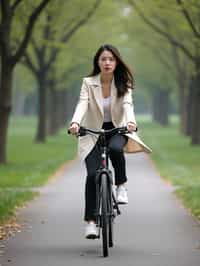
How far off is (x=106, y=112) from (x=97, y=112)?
0.38 feet

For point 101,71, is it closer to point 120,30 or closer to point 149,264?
point 149,264

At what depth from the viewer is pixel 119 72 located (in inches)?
364

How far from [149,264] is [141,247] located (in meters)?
1.21

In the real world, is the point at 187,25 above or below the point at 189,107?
above

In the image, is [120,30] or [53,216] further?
[120,30]

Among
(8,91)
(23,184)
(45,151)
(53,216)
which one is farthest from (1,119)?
(53,216)

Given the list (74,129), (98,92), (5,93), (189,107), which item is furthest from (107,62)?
(189,107)

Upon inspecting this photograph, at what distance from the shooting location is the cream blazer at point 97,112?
8984 mm

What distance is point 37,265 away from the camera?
822cm

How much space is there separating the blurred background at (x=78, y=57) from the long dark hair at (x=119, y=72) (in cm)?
623

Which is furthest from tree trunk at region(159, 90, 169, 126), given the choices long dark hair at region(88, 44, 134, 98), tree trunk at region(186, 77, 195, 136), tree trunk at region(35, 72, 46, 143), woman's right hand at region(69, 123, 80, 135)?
woman's right hand at region(69, 123, 80, 135)

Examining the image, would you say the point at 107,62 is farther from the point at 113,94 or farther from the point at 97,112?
the point at 97,112

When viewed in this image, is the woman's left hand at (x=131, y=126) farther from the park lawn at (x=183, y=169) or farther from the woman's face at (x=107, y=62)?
the park lawn at (x=183, y=169)

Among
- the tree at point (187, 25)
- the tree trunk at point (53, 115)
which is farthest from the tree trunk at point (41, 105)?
the tree trunk at point (53, 115)
